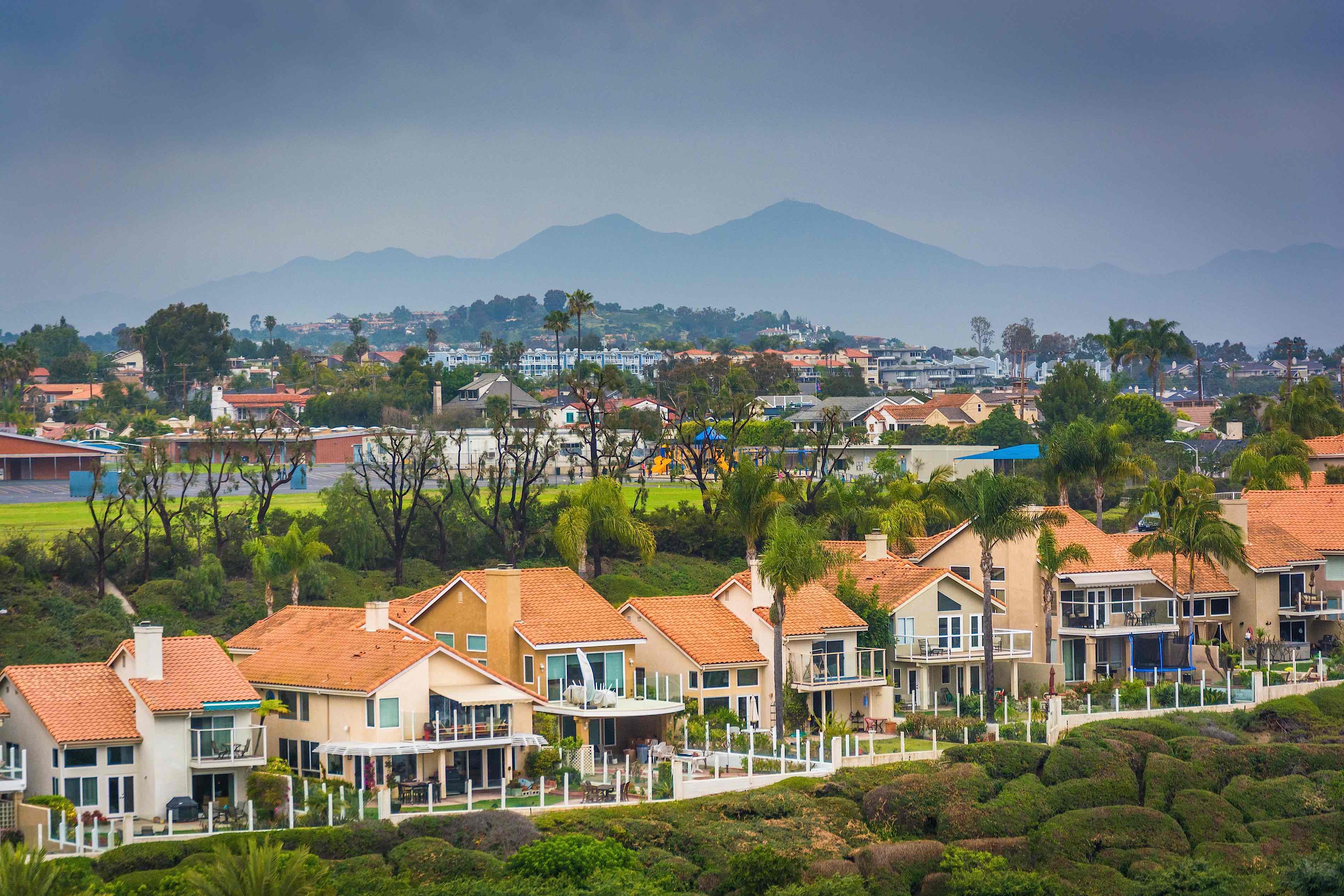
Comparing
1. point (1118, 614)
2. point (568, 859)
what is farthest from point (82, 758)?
point (1118, 614)

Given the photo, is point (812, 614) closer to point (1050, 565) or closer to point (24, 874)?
point (1050, 565)

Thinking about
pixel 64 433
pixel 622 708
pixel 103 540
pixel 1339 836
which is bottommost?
pixel 1339 836

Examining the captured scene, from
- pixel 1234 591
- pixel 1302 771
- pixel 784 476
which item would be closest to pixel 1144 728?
pixel 1302 771

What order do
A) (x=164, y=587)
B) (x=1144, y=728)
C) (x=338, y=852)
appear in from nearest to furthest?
(x=338, y=852)
(x=1144, y=728)
(x=164, y=587)

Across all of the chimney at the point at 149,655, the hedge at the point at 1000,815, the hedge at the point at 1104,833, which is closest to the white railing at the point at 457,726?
the chimney at the point at 149,655

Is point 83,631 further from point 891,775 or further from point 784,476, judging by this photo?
point 784,476

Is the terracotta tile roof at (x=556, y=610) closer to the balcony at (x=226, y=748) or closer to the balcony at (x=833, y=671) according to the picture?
the balcony at (x=833, y=671)

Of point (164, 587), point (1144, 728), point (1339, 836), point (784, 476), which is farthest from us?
point (784, 476)
